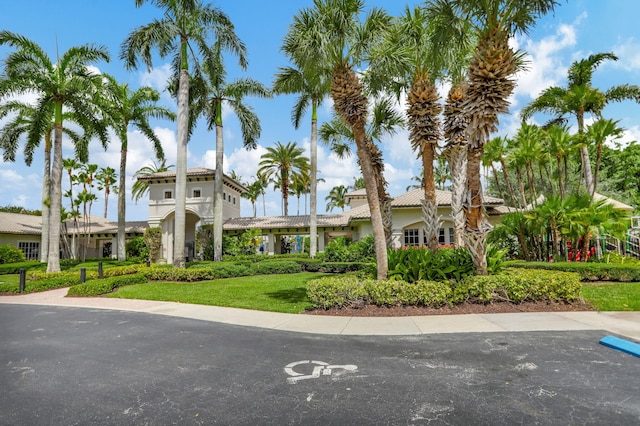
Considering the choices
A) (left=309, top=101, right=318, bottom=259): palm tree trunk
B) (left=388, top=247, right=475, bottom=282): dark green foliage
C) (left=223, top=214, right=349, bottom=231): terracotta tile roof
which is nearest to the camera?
(left=388, top=247, right=475, bottom=282): dark green foliage

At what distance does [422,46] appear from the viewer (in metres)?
13.4

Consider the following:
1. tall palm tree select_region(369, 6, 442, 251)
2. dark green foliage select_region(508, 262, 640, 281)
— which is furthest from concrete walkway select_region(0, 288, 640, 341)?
dark green foliage select_region(508, 262, 640, 281)

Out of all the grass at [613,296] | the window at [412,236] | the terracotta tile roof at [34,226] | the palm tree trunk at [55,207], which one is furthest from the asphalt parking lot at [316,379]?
the terracotta tile roof at [34,226]

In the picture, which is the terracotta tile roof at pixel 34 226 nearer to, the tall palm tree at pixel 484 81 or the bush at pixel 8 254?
the bush at pixel 8 254

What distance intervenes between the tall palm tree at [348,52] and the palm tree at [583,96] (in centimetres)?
1634

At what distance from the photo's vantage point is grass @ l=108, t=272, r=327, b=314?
11.4m

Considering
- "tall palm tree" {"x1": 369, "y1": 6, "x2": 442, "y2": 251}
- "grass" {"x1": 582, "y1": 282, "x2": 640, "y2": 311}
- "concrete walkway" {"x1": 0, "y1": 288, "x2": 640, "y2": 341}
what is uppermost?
"tall palm tree" {"x1": 369, "y1": 6, "x2": 442, "y2": 251}

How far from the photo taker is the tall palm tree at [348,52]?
446 inches

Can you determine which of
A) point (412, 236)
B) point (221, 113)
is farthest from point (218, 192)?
point (412, 236)

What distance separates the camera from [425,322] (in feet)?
28.4

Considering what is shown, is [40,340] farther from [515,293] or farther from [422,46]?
[422,46]

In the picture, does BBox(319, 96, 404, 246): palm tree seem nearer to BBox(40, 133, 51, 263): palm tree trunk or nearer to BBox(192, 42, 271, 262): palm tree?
BBox(192, 42, 271, 262): palm tree

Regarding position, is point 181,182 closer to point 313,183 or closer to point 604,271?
point 313,183

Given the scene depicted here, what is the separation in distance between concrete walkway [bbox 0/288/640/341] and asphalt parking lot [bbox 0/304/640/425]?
0.54m
